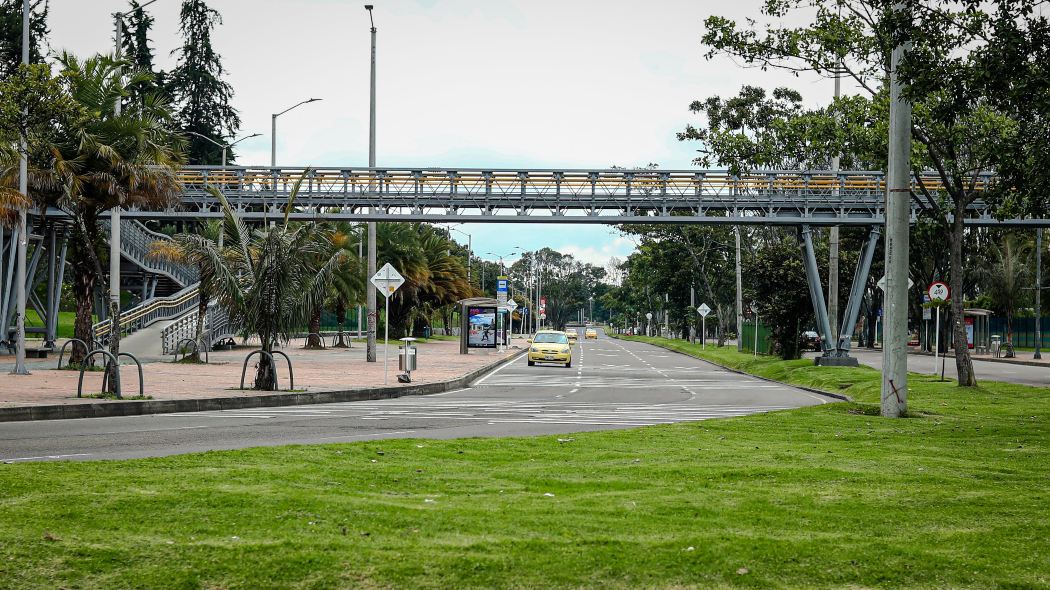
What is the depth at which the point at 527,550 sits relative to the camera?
5.88m

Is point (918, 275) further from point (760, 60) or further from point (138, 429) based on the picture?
point (138, 429)

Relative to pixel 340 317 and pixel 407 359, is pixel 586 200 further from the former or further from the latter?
pixel 340 317

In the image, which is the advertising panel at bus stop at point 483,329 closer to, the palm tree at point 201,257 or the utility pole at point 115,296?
the palm tree at point 201,257

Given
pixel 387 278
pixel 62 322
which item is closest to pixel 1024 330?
pixel 387 278

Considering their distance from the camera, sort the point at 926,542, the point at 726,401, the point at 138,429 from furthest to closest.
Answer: the point at 726,401, the point at 138,429, the point at 926,542

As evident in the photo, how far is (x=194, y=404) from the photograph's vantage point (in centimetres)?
A: 1947

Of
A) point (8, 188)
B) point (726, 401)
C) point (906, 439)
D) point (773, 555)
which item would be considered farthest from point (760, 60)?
point (773, 555)

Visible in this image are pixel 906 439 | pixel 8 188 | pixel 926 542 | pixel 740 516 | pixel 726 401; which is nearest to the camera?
pixel 926 542

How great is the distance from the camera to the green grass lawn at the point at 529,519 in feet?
18.0

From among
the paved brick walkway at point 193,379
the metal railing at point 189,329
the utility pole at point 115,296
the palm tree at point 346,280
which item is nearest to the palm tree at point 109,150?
the utility pole at point 115,296

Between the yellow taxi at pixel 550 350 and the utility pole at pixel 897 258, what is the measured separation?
27.2 m

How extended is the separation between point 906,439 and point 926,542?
6.95 m

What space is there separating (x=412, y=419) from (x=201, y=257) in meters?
19.8

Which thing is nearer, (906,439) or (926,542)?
(926,542)
